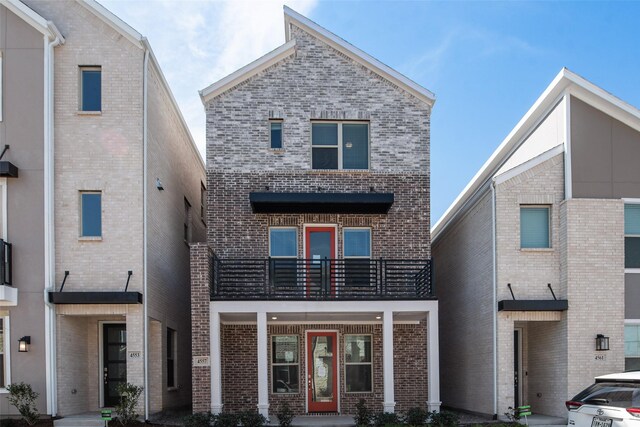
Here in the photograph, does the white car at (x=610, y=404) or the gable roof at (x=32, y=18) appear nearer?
the white car at (x=610, y=404)

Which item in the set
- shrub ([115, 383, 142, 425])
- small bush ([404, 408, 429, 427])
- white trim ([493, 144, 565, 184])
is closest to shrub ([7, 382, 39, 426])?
shrub ([115, 383, 142, 425])

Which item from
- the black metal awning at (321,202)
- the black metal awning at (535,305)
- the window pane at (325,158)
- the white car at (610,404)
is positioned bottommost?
the white car at (610,404)

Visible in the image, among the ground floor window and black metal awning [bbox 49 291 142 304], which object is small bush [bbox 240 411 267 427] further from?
the ground floor window

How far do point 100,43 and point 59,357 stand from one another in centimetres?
775

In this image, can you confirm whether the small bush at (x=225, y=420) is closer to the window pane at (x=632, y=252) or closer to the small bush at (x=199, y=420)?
the small bush at (x=199, y=420)

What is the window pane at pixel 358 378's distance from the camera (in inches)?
596

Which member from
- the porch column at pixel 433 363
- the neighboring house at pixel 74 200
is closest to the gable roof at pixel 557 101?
the porch column at pixel 433 363

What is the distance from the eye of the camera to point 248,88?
49.9 ft

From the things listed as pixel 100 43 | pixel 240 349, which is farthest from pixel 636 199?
pixel 100 43

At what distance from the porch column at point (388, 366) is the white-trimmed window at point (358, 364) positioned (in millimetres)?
2009

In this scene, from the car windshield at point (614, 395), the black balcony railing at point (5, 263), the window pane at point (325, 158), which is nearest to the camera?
the car windshield at point (614, 395)

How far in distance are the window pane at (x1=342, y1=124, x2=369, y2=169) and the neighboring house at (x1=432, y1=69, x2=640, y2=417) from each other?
3.47 metres

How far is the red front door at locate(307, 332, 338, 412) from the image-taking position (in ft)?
49.3

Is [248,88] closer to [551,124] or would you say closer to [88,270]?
[88,270]
